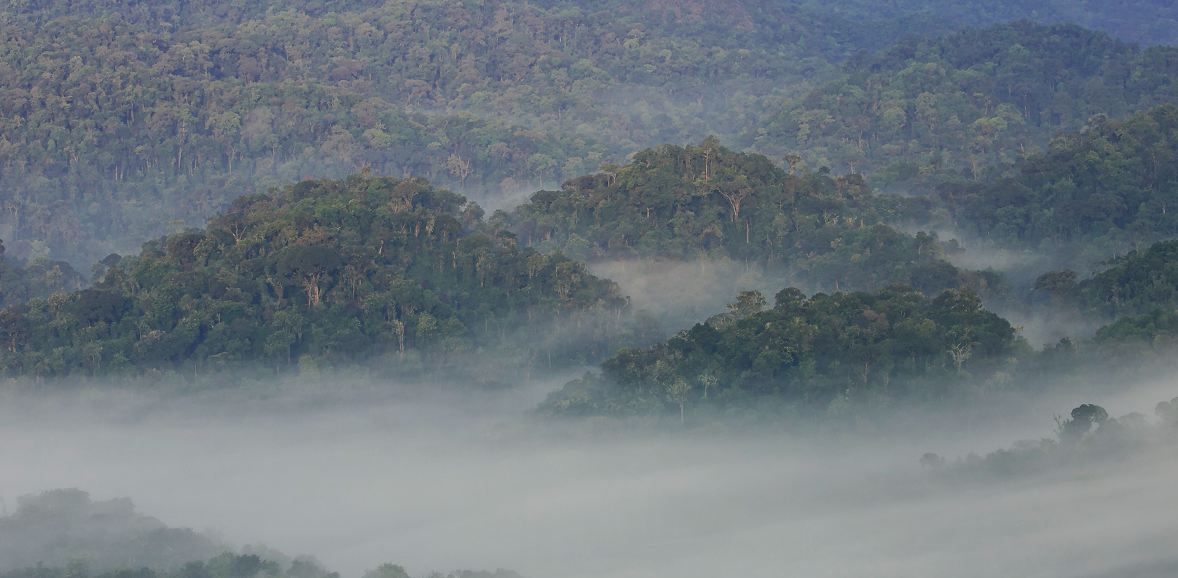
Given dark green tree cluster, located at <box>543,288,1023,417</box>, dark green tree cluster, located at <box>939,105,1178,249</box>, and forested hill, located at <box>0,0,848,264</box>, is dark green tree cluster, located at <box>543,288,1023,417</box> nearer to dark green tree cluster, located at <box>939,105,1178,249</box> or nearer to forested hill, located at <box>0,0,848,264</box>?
dark green tree cluster, located at <box>939,105,1178,249</box>

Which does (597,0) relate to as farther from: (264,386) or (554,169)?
(264,386)

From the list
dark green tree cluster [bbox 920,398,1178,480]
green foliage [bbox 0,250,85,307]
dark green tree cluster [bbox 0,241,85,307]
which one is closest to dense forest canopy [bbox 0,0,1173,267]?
dark green tree cluster [bbox 0,241,85,307]

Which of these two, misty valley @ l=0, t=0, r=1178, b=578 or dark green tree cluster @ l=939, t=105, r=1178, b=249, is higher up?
dark green tree cluster @ l=939, t=105, r=1178, b=249

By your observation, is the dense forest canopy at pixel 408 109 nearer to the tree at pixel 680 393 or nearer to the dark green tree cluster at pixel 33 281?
the dark green tree cluster at pixel 33 281

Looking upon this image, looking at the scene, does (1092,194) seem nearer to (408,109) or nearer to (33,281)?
(33,281)

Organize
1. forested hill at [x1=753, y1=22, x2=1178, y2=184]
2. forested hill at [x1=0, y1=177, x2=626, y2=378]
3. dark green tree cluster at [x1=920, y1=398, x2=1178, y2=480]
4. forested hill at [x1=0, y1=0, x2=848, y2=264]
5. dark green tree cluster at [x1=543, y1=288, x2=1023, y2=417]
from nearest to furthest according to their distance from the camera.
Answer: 1. dark green tree cluster at [x1=920, y1=398, x2=1178, y2=480]
2. dark green tree cluster at [x1=543, y1=288, x2=1023, y2=417]
3. forested hill at [x1=0, y1=177, x2=626, y2=378]
4. forested hill at [x1=753, y1=22, x2=1178, y2=184]
5. forested hill at [x1=0, y1=0, x2=848, y2=264]

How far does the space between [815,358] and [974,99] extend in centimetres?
6550

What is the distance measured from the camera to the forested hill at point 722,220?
216 ft

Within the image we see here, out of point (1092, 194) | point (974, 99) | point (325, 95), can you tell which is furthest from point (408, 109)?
point (1092, 194)

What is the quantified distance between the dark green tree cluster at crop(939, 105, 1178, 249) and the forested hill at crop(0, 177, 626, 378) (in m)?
18.9

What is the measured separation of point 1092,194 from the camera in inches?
2763

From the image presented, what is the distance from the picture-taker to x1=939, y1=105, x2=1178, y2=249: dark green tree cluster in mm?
68625

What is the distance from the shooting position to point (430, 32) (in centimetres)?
15088

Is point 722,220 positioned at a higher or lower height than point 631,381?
higher
